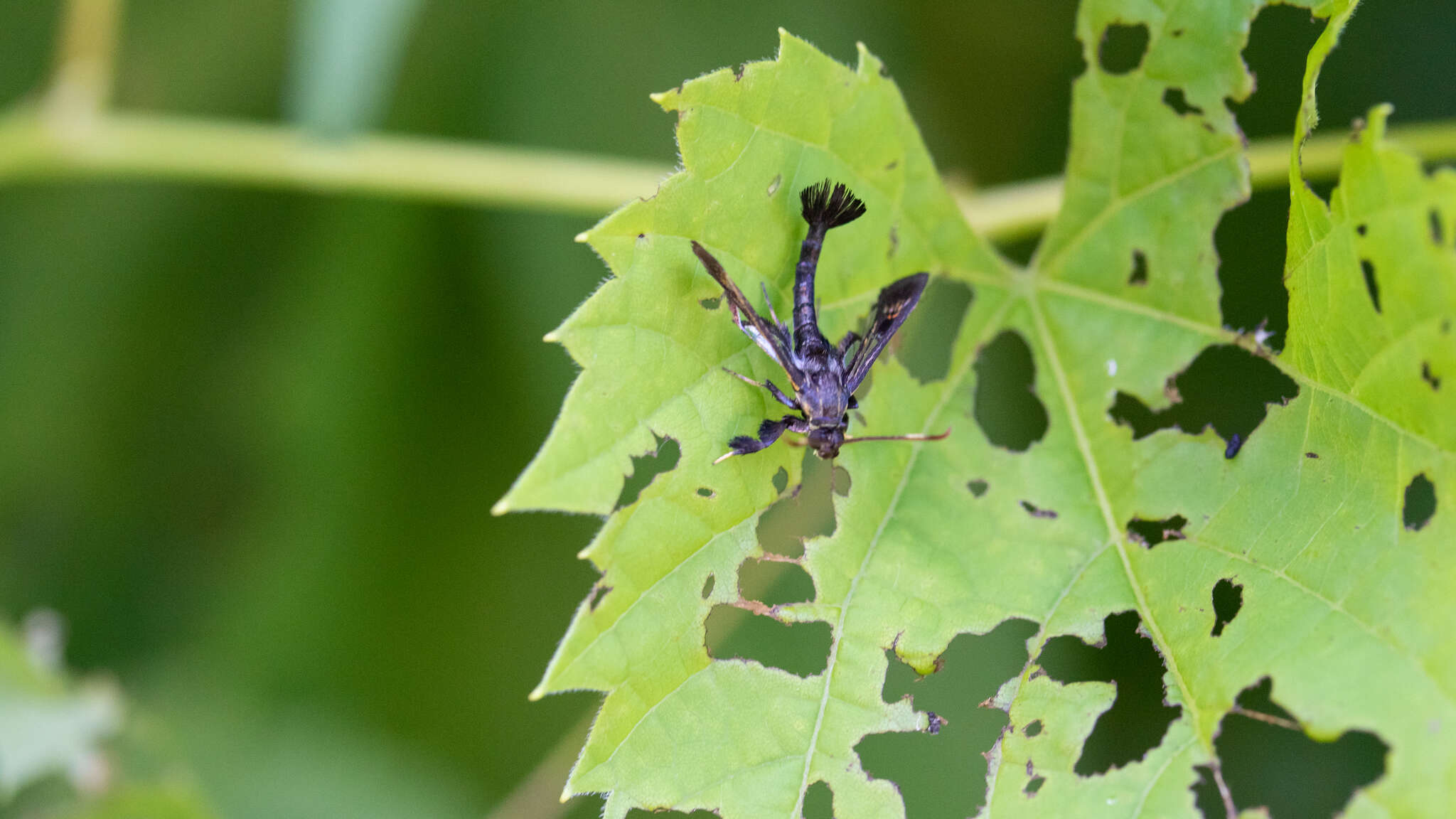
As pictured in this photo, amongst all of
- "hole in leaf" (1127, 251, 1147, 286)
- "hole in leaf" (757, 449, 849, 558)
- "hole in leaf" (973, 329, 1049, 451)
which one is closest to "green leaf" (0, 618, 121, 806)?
"hole in leaf" (757, 449, 849, 558)

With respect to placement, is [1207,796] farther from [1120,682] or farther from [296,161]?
[296,161]

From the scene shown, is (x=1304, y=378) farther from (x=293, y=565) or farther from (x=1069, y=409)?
(x=293, y=565)

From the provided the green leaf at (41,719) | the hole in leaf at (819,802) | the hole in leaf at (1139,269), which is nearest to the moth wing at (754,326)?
the hole in leaf at (819,802)

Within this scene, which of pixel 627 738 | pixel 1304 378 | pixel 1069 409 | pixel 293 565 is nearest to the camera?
pixel 627 738

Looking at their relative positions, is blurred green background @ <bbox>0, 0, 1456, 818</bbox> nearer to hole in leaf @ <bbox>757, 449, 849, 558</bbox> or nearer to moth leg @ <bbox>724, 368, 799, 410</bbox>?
hole in leaf @ <bbox>757, 449, 849, 558</bbox>

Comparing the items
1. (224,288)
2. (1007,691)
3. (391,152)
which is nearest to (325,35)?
(391,152)

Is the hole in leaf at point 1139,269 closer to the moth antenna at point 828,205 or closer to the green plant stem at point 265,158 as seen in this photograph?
the moth antenna at point 828,205

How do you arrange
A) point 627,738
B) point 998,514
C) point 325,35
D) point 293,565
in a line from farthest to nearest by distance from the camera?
point 293,565 < point 325,35 < point 998,514 < point 627,738

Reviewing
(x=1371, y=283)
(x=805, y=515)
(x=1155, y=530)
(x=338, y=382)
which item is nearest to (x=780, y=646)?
(x=805, y=515)
